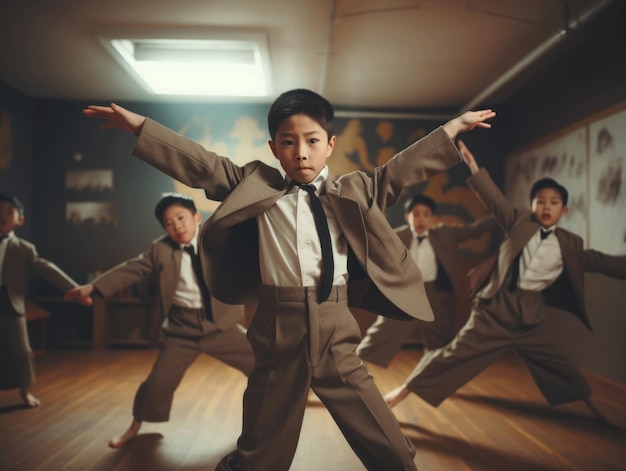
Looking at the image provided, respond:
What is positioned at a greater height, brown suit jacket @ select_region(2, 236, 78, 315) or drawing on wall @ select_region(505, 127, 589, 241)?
drawing on wall @ select_region(505, 127, 589, 241)

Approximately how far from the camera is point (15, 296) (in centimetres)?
326

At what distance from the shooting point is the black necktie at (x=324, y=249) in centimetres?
153

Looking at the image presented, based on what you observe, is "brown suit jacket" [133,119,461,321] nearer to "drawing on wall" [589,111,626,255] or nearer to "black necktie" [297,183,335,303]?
"black necktie" [297,183,335,303]

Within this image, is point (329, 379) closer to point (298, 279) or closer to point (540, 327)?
point (298, 279)

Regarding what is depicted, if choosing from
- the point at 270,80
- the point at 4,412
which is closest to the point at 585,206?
the point at 270,80

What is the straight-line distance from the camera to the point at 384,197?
1.63 meters

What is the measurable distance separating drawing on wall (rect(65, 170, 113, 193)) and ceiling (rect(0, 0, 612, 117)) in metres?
0.94

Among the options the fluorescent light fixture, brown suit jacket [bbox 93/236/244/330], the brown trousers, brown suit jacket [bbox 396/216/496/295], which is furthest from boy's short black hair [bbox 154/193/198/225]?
the fluorescent light fixture

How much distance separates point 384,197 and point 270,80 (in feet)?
13.3

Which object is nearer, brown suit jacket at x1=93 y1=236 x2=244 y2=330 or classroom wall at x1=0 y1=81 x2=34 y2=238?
brown suit jacket at x1=93 y1=236 x2=244 y2=330

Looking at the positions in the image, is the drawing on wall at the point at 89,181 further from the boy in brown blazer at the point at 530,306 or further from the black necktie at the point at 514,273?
the black necktie at the point at 514,273

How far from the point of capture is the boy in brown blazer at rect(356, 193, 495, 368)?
145 inches

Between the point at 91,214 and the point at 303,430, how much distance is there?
14.5 feet

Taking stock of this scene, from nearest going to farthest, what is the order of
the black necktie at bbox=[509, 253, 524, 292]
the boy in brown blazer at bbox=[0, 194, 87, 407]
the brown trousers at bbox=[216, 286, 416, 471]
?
the brown trousers at bbox=[216, 286, 416, 471] < the black necktie at bbox=[509, 253, 524, 292] < the boy in brown blazer at bbox=[0, 194, 87, 407]
